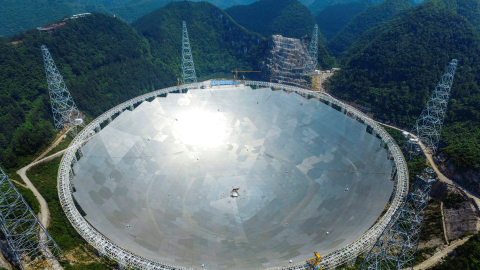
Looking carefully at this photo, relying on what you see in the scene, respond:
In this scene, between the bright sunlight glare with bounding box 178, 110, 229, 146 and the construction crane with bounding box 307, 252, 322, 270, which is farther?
the bright sunlight glare with bounding box 178, 110, 229, 146

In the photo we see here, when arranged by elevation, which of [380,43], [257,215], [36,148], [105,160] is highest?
[380,43]

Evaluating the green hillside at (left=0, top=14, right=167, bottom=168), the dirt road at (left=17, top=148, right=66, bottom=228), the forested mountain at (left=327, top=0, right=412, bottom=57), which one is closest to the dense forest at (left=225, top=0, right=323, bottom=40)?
the forested mountain at (left=327, top=0, right=412, bottom=57)

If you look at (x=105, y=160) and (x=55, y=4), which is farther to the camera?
(x=55, y=4)

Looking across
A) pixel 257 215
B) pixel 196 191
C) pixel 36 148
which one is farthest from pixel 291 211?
pixel 36 148

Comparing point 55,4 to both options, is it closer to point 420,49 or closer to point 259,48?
point 259,48

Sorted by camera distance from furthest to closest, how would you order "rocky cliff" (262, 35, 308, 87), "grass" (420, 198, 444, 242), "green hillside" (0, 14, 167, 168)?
"rocky cliff" (262, 35, 308, 87) → "green hillside" (0, 14, 167, 168) → "grass" (420, 198, 444, 242)

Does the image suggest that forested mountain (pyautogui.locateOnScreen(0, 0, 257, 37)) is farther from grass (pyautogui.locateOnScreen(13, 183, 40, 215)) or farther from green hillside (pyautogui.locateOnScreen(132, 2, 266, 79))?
grass (pyautogui.locateOnScreen(13, 183, 40, 215))

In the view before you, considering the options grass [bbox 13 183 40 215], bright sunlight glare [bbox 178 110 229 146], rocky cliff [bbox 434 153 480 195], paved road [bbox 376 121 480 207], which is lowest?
grass [bbox 13 183 40 215]
